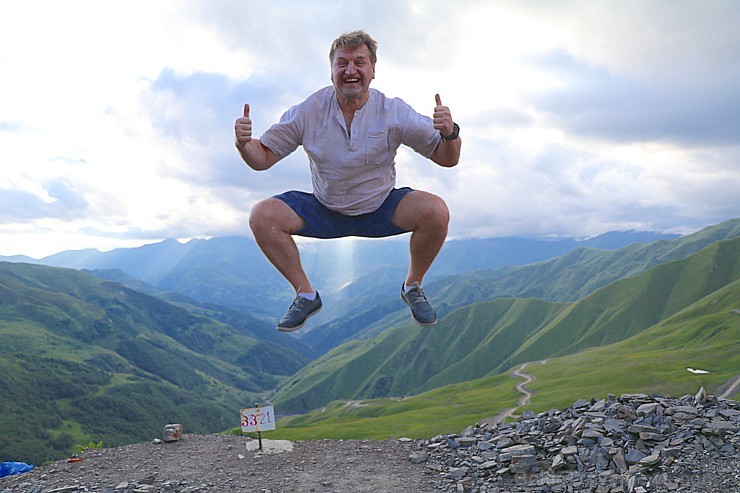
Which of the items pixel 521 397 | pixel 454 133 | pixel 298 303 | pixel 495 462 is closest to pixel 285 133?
pixel 454 133

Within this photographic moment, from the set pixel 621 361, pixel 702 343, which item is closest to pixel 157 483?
pixel 621 361

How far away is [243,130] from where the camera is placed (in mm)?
5590

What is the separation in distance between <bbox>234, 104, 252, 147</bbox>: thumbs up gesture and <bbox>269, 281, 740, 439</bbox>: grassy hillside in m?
46.0

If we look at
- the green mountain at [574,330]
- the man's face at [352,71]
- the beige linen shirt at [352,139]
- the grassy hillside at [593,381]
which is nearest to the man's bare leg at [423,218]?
the beige linen shirt at [352,139]

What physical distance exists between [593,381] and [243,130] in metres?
85.7

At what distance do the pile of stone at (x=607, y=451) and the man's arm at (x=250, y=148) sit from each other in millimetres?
13639

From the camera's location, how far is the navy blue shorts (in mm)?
6176

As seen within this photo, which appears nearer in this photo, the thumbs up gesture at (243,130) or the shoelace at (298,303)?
the thumbs up gesture at (243,130)

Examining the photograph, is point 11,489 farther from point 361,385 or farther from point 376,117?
point 361,385

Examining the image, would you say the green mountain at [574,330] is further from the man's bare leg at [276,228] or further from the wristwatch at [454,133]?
the wristwatch at [454,133]

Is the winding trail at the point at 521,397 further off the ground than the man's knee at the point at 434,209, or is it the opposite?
the man's knee at the point at 434,209

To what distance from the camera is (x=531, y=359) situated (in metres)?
165

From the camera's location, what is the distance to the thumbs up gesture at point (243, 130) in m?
5.58

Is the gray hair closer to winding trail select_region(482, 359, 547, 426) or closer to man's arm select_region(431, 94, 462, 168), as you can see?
man's arm select_region(431, 94, 462, 168)
